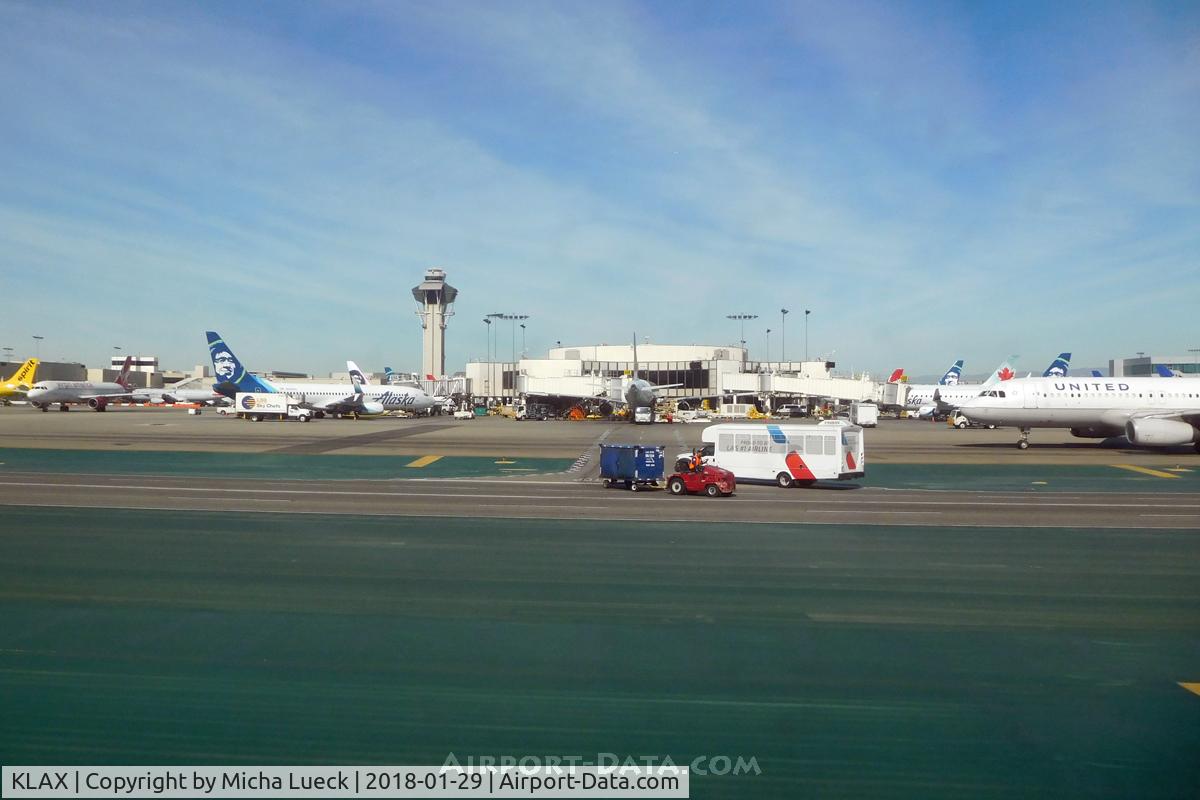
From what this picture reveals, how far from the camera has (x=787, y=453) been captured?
34.6 meters

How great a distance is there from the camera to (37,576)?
16078 mm

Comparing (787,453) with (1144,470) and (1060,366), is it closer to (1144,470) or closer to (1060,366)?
(1144,470)

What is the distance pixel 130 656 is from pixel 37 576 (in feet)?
21.4

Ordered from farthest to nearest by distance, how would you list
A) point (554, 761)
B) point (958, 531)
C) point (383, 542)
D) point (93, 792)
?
point (958, 531) < point (383, 542) < point (554, 761) < point (93, 792)

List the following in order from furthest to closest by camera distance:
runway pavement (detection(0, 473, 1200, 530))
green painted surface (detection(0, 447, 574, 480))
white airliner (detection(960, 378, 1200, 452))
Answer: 1. white airliner (detection(960, 378, 1200, 452))
2. green painted surface (detection(0, 447, 574, 480))
3. runway pavement (detection(0, 473, 1200, 530))

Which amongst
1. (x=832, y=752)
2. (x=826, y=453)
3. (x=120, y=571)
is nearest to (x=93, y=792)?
(x=832, y=752)

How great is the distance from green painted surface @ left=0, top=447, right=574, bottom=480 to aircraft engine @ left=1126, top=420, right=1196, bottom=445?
115 ft

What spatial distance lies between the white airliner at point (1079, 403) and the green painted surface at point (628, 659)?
35141mm

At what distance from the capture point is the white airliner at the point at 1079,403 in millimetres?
52344

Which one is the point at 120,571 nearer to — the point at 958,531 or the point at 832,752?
the point at 832,752

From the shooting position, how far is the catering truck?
8712 cm

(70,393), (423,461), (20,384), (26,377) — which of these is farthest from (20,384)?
(423,461)

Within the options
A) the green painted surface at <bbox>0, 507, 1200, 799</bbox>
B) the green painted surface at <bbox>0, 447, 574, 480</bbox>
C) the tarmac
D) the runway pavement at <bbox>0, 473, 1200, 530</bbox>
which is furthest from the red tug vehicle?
the green painted surface at <bbox>0, 507, 1200, 799</bbox>

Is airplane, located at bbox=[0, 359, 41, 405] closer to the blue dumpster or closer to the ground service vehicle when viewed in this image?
the blue dumpster
